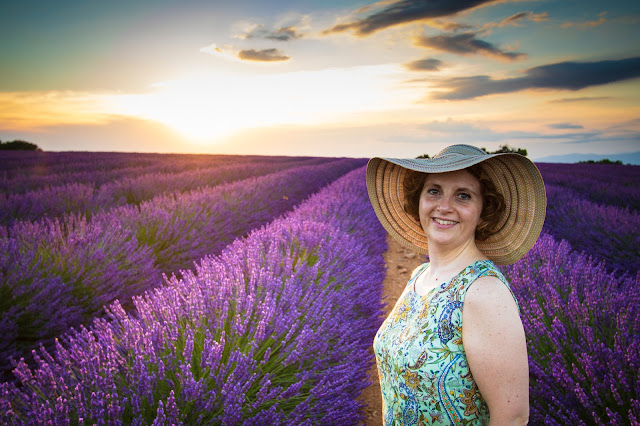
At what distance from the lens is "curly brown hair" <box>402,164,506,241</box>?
1.18 metres

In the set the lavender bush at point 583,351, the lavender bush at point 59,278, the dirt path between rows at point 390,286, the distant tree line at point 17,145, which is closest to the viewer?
the lavender bush at point 583,351

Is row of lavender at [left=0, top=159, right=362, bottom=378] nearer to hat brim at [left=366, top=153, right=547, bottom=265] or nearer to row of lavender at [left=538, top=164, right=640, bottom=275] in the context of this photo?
hat brim at [left=366, top=153, right=547, bottom=265]

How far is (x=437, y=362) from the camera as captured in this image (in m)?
1.02

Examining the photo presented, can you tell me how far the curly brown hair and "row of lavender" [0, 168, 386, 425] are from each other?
0.91m

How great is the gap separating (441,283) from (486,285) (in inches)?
7.0

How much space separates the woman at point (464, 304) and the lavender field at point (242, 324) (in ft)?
1.98

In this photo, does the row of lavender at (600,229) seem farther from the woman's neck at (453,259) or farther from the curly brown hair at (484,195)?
the woman's neck at (453,259)

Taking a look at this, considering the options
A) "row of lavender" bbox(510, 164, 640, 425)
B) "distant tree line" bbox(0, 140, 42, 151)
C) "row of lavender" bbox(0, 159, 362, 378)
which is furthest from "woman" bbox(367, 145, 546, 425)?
"distant tree line" bbox(0, 140, 42, 151)

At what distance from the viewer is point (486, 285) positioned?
98 cm

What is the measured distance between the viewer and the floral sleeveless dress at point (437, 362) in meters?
1.01

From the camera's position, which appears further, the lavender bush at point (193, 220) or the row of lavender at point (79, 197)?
the row of lavender at point (79, 197)

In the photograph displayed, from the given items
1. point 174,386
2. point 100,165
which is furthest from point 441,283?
point 100,165

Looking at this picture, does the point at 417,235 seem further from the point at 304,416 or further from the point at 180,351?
the point at 180,351

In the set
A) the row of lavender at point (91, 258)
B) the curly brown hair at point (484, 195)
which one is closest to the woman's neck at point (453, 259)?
the curly brown hair at point (484, 195)
